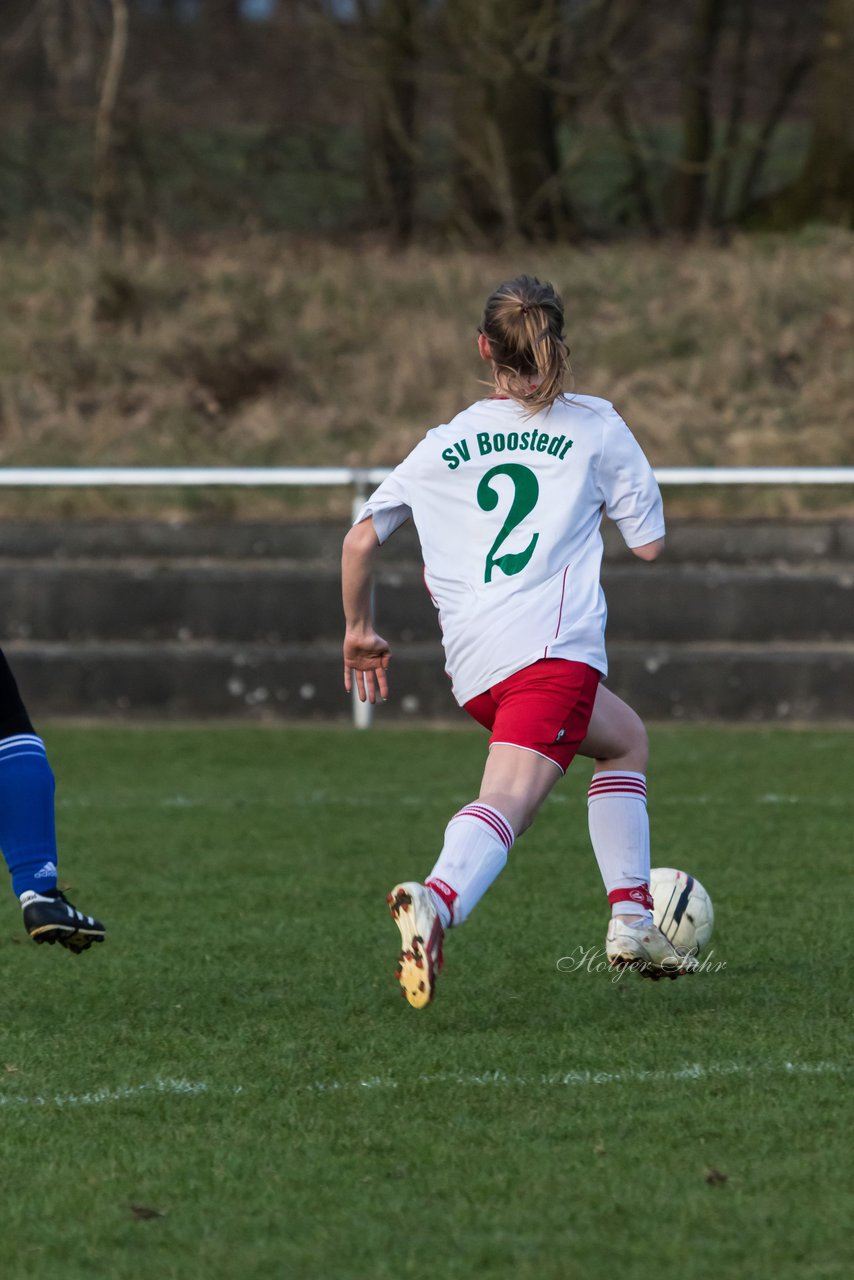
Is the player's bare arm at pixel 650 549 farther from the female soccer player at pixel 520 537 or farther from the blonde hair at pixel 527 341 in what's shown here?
the blonde hair at pixel 527 341

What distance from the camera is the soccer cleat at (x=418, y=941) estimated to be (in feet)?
14.1

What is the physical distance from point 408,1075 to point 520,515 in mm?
1306

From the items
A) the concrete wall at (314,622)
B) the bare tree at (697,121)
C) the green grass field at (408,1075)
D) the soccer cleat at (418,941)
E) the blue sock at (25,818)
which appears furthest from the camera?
the bare tree at (697,121)

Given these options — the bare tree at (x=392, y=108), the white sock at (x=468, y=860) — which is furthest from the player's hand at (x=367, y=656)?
the bare tree at (x=392, y=108)

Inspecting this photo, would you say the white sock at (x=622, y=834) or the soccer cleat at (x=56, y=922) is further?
the white sock at (x=622, y=834)

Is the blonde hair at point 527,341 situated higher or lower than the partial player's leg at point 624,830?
higher

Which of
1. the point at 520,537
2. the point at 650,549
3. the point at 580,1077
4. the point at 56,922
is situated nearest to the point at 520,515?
the point at 520,537

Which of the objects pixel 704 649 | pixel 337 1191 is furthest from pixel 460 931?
pixel 704 649

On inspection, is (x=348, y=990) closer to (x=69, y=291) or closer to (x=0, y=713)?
(x=0, y=713)

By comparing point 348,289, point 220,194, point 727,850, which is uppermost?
point 220,194

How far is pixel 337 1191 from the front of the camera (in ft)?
11.6

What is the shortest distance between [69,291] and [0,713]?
11398 millimetres

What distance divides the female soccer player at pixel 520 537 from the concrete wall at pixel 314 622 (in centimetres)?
631

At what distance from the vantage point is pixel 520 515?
4.66 m
